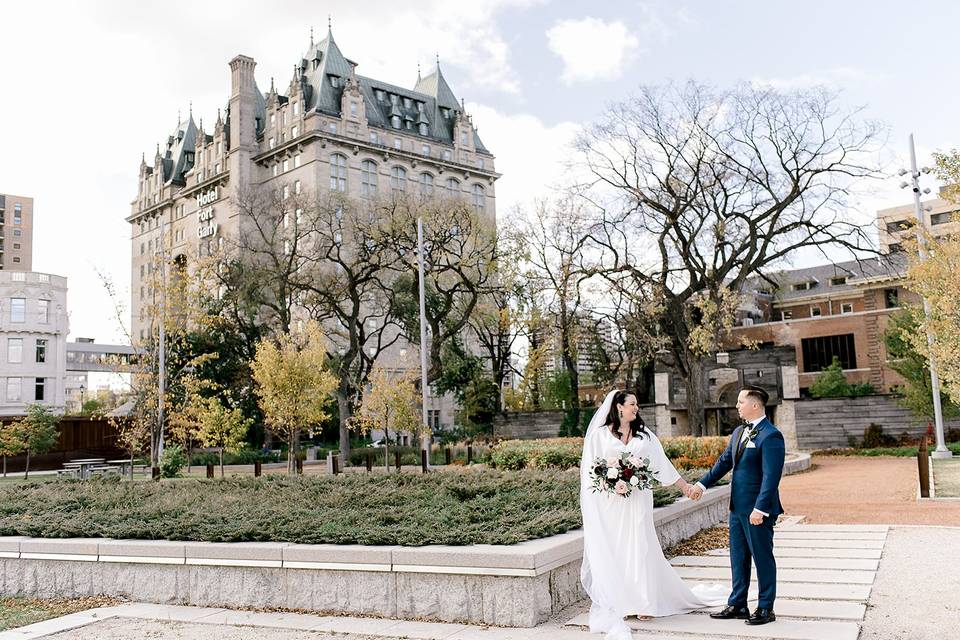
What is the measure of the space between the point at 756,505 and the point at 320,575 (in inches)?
174

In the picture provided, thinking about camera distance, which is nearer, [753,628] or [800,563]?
[753,628]

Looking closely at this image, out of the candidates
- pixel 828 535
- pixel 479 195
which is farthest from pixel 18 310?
pixel 828 535

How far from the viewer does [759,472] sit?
723cm

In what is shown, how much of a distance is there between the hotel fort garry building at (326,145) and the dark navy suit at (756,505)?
63744 mm

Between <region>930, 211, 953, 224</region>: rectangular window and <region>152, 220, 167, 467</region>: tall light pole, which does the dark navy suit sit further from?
<region>930, 211, 953, 224</region>: rectangular window

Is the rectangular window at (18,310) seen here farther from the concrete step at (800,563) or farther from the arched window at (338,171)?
the concrete step at (800,563)

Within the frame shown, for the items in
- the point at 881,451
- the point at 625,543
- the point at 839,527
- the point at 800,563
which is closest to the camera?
the point at 625,543

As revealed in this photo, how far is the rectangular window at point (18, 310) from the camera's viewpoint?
2489 inches

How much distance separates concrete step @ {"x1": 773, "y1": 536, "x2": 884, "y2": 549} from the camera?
11188mm

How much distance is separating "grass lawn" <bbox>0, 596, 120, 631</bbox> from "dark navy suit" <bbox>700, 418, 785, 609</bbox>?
6927 millimetres

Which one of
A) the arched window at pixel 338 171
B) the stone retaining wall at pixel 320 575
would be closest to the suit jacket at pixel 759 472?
the stone retaining wall at pixel 320 575

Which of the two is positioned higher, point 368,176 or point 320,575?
point 368,176

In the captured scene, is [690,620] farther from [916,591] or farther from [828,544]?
[828,544]

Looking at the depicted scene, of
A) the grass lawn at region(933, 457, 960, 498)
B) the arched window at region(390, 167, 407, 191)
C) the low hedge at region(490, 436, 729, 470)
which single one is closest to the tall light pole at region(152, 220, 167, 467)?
the low hedge at region(490, 436, 729, 470)
